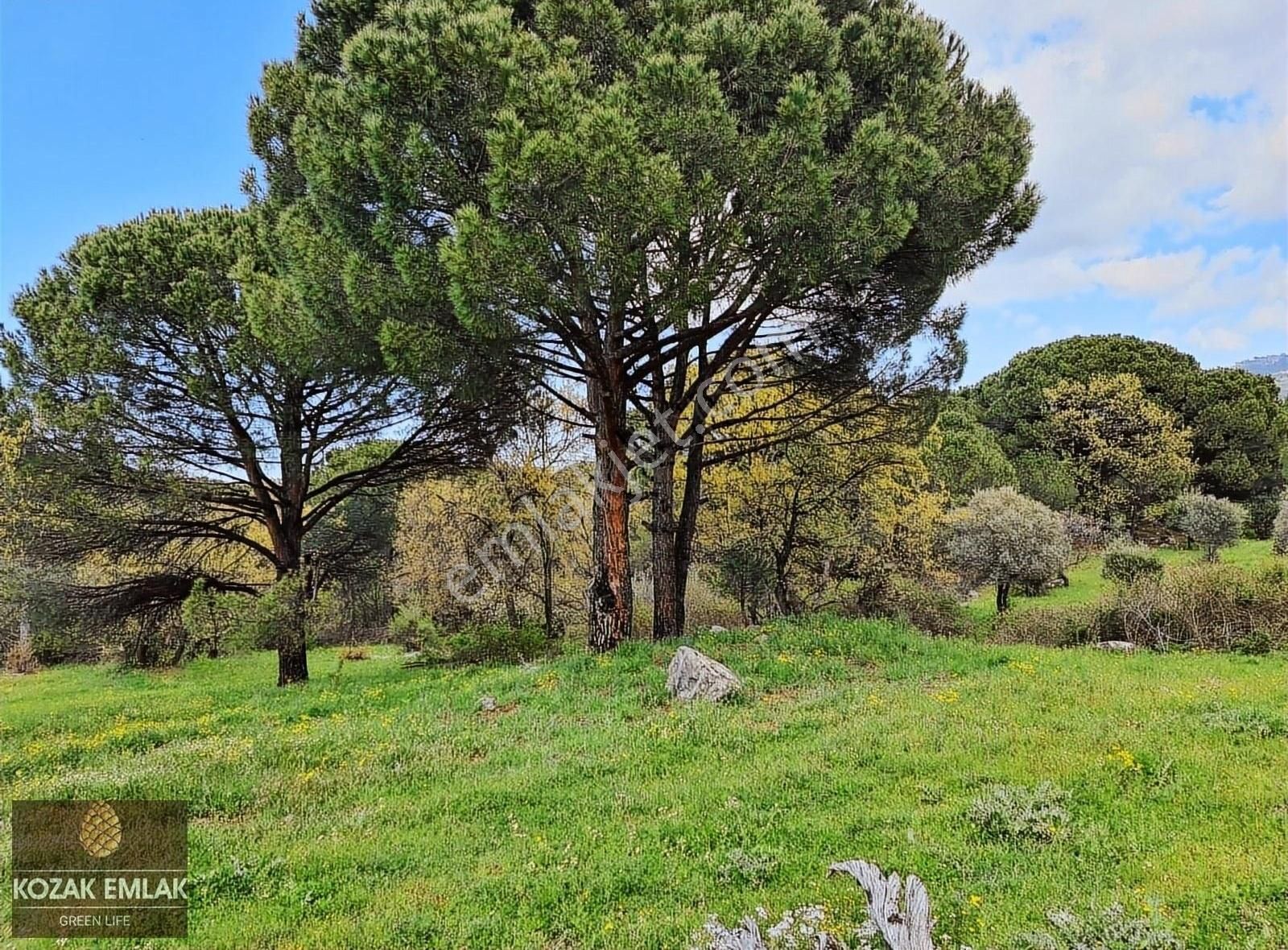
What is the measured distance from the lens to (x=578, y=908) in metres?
3.08

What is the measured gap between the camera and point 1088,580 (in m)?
19.6

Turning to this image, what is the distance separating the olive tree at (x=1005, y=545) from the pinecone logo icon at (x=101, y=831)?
52.7 feet

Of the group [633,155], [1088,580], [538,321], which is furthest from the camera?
[1088,580]

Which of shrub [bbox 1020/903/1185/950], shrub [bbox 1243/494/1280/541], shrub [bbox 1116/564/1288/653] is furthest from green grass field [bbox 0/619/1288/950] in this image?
shrub [bbox 1243/494/1280/541]

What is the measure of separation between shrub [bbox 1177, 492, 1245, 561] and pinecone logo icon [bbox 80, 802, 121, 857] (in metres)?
26.9

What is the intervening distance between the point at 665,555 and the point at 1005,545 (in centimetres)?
1006

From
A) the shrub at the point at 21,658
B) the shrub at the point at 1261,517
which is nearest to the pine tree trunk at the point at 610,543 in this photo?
the shrub at the point at 21,658

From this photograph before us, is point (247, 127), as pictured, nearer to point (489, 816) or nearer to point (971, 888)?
point (489, 816)

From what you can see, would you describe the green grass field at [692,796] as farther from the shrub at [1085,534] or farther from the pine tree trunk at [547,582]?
the shrub at [1085,534]

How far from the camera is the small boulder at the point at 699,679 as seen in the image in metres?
6.38

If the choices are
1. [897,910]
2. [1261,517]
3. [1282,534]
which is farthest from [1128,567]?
[1261,517]

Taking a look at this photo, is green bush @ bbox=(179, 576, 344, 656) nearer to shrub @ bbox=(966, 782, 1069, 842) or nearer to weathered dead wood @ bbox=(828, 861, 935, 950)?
weathered dead wood @ bbox=(828, 861, 935, 950)

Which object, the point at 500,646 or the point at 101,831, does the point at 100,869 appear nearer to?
the point at 101,831

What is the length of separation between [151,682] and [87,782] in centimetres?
1167
